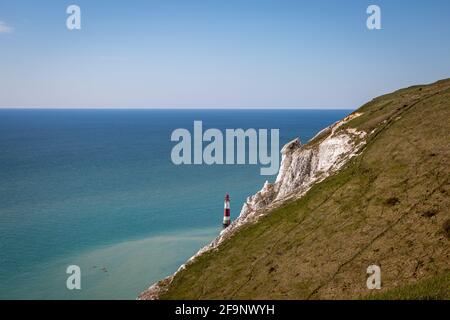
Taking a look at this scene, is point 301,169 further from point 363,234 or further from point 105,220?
point 105,220

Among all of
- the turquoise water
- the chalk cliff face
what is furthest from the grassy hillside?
the turquoise water

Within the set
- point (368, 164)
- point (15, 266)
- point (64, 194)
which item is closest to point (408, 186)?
point (368, 164)

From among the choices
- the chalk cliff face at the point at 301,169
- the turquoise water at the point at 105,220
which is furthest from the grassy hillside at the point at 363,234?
the turquoise water at the point at 105,220

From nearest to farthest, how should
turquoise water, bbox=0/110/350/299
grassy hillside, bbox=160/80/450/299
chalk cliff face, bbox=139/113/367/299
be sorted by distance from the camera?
grassy hillside, bbox=160/80/450/299, chalk cliff face, bbox=139/113/367/299, turquoise water, bbox=0/110/350/299

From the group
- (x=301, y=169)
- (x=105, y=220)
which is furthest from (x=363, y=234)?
(x=105, y=220)

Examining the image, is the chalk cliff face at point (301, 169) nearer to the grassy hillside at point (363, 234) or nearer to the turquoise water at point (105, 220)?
the grassy hillside at point (363, 234)

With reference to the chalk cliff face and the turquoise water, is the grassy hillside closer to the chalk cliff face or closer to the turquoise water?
the chalk cliff face
